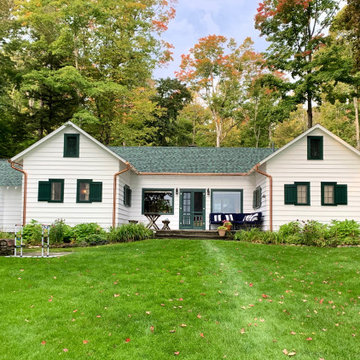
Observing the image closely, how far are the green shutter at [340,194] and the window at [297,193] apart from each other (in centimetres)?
117

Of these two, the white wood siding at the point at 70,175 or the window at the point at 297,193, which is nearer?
the window at the point at 297,193

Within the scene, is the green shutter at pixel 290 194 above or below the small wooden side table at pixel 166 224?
above

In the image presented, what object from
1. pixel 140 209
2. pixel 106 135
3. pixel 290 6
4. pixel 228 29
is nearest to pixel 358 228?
pixel 140 209

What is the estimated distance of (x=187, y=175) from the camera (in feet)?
60.4

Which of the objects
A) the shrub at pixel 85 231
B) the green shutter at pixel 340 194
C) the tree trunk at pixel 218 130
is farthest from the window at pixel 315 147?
the tree trunk at pixel 218 130

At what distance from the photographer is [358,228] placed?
49.8 feet

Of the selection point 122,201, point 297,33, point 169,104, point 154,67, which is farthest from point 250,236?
point 169,104

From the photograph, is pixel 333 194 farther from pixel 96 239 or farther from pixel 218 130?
pixel 218 130

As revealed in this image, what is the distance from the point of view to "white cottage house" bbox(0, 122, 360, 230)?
1559 centimetres

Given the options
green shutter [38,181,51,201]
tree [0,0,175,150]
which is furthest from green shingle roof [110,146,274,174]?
tree [0,0,175,150]

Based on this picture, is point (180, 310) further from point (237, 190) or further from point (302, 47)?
point (302, 47)

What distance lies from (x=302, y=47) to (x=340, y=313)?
21.5 m

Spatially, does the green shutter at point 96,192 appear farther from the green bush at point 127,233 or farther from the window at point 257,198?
the window at point 257,198

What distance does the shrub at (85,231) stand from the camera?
15.1 meters
